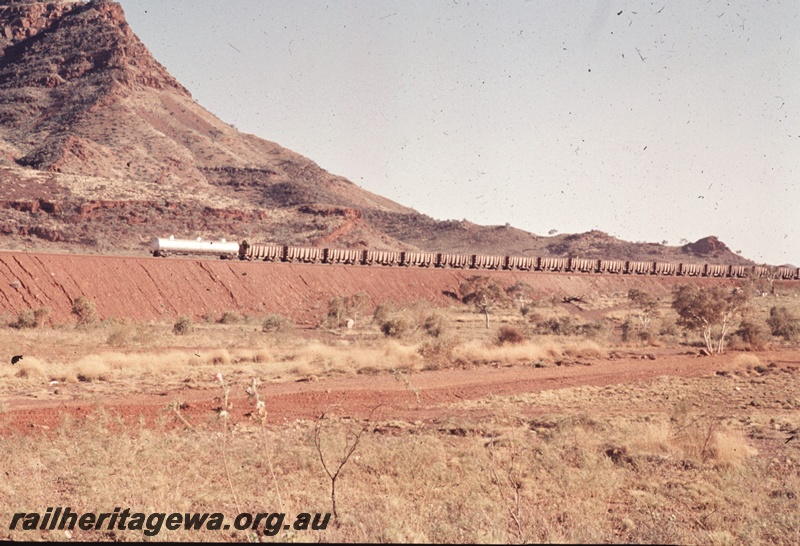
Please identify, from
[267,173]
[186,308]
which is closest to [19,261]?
[186,308]

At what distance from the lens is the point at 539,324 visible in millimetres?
44156

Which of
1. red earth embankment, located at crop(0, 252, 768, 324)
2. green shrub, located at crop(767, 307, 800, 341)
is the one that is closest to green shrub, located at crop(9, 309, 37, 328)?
red earth embankment, located at crop(0, 252, 768, 324)

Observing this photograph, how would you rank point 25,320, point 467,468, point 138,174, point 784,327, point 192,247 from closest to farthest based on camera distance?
point 467,468 < point 25,320 < point 784,327 < point 192,247 < point 138,174

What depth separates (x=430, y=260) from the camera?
69812mm

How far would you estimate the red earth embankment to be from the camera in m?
39.9

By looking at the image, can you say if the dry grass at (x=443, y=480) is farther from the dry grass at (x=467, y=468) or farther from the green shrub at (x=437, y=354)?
the green shrub at (x=437, y=354)

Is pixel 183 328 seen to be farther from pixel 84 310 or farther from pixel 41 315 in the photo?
pixel 41 315

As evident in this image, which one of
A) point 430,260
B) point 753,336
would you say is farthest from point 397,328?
point 430,260

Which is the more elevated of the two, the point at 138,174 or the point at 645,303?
the point at 138,174

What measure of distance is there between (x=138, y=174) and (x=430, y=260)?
167 feet

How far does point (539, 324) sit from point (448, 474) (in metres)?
34.5

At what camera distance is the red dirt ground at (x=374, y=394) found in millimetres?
15266

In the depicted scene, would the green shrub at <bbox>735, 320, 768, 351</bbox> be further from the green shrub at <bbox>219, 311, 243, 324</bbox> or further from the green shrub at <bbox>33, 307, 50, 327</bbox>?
the green shrub at <bbox>33, 307, 50, 327</bbox>

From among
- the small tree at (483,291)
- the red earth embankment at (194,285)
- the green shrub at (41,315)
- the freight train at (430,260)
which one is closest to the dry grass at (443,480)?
the green shrub at (41,315)
